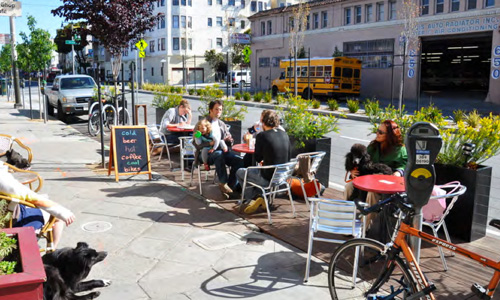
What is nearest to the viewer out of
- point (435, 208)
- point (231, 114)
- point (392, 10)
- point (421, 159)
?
point (421, 159)

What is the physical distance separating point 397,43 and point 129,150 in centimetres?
2738

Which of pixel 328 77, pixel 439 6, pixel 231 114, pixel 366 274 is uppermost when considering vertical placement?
pixel 439 6

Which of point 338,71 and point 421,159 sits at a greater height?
point 338,71

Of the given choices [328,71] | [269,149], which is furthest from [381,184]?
[328,71]

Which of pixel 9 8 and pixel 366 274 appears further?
pixel 9 8

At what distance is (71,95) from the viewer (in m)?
17.5

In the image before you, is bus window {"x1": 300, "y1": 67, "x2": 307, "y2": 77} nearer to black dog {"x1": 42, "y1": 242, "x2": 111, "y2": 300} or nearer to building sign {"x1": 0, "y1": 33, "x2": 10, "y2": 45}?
building sign {"x1": 0, "y1": 33, "x2": 10, "y2": 45}

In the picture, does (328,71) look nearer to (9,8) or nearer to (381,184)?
(9,8)

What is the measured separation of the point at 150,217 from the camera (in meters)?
6.29

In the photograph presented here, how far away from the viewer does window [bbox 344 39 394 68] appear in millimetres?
32781

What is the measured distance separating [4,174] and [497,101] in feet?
91.3

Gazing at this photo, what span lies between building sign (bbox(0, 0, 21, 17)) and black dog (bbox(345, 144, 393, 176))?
1129cm

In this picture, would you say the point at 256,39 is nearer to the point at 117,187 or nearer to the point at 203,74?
the point at 203,74

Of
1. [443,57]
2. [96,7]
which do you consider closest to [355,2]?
[443,57]
